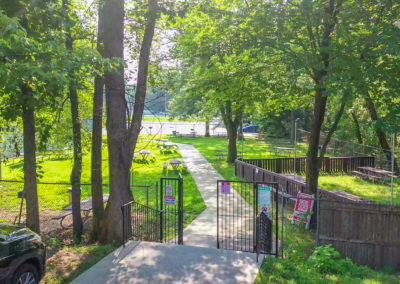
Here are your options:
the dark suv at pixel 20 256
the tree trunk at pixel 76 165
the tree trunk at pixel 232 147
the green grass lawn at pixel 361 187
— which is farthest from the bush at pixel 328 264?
the tree trunk at pixel 232 147

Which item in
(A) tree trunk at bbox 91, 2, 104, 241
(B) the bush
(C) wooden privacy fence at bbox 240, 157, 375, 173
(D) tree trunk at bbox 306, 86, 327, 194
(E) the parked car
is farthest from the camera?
(E) the parked car

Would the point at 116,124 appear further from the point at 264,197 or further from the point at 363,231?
the point at 363,231

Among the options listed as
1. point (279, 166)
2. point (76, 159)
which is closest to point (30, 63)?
point (76, 159)

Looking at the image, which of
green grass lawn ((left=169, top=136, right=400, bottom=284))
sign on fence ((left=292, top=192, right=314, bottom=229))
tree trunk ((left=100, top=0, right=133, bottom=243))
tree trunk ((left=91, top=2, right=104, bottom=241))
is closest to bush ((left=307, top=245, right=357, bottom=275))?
green grass lawn ((left=169, top=136, right=400, bottom=284))

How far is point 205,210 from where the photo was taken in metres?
12.6

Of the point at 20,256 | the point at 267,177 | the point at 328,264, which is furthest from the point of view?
the point at 267,177

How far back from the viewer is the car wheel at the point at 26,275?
214 inches

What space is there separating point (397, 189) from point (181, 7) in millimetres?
13199

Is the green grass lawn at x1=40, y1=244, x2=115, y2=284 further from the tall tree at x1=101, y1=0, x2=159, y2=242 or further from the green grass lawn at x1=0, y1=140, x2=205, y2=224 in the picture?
the green grass lawn at x1=0, y1=140, x2=205, y2=224

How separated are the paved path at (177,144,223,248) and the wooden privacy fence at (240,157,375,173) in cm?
269

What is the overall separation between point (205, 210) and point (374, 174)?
442 inches

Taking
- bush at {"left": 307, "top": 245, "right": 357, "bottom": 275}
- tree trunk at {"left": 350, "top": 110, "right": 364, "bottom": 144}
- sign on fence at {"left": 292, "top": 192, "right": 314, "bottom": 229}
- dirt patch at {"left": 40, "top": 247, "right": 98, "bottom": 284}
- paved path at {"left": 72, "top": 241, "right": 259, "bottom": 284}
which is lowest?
bush at {"left": 307, "top": 245, "right": 357, "bottom": 275}

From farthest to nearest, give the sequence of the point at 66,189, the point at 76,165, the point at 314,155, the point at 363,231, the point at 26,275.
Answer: the point at 66,189, the point at 314,155, the point at 76,165, the point at 363,231, the point at 26,275

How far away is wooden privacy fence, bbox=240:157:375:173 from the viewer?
2042 centimetres
